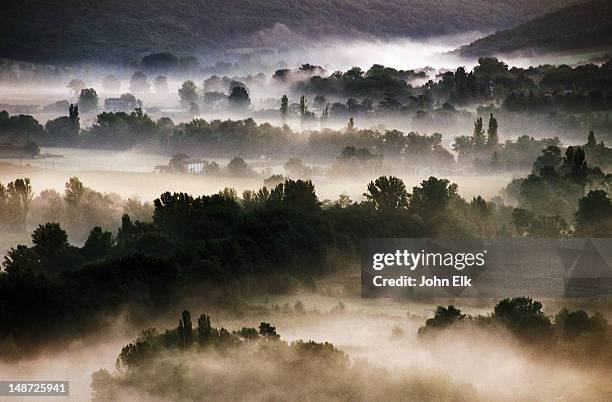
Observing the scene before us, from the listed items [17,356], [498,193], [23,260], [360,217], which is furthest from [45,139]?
[17,356]

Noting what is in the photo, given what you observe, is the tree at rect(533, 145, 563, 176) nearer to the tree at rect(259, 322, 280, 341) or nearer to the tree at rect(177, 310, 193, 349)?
the tree at rect(259, 322, 280, 341)

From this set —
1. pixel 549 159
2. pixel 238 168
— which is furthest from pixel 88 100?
pixel 549 159

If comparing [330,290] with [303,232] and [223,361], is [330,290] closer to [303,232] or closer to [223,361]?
[303,232]

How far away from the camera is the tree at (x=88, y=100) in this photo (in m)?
192

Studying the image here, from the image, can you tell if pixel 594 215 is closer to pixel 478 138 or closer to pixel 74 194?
pixel 74 194

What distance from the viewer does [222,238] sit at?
3024 inches

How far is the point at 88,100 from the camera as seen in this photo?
194 metres

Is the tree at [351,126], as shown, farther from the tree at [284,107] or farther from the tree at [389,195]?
the tree at [389,195]

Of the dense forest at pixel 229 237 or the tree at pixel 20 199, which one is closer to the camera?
the dense forest at pixel 229 237

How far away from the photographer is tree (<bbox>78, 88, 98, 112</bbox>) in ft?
630
